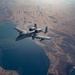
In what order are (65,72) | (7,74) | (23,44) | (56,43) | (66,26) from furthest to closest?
1. (66,26)
2. (56,43)
3. (23,44)
4. (65,72)
5. (7,74)

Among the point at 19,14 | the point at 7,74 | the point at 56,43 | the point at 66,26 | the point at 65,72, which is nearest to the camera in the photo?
the point at 7,74

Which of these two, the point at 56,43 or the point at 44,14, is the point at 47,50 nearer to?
the point at 56,43

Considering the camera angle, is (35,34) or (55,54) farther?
(55,54)

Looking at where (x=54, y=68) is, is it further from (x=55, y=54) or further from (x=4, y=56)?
(x=4, y=56)

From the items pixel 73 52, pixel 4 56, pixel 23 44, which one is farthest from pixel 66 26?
pixel 4 56

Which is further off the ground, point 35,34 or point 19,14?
point 35,34

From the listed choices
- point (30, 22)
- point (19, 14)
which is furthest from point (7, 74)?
point (19, 14)

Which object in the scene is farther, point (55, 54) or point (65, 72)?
point (55, 54)

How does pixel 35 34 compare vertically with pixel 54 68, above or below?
above

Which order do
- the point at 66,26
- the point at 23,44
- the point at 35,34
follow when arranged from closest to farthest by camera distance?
the point at 35,34, the point at 23,44, the point at 66,26
